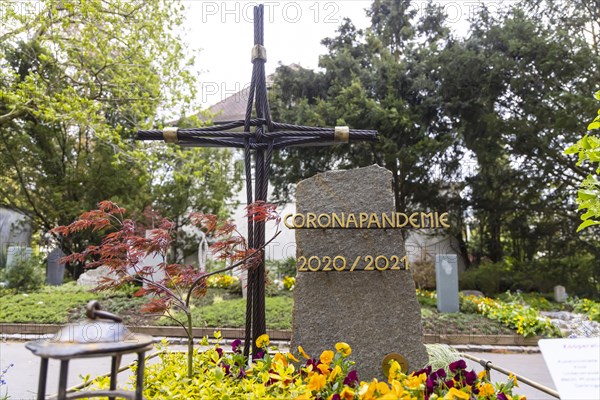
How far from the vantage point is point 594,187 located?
9.70 ft

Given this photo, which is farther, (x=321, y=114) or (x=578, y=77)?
(x=321, y=114)

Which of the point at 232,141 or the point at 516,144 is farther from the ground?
the point at 516,144

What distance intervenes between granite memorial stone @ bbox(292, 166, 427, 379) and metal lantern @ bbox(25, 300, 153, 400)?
1.82 m

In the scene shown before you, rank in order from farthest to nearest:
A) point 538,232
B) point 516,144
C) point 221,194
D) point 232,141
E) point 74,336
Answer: point 221,194 → point 538,232 → point 516,144 → point 232,141 → point 74,336

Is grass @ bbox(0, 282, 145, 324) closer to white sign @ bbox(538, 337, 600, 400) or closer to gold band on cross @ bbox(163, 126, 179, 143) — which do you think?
gold band on cross @ bbox(163, 126, 179, 143)

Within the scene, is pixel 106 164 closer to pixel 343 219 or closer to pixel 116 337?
pixel 343 219

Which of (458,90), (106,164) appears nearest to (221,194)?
(106,164)

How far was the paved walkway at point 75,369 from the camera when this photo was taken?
4.98m

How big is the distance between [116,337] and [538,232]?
589 inches

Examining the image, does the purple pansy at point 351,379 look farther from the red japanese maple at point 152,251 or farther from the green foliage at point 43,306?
the green foliage at point 43,306

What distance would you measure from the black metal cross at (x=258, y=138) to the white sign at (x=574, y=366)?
1.94 m

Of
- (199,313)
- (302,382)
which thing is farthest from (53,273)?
(302,382)

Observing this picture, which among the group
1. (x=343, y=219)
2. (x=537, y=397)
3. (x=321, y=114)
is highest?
(x=321, y=114)

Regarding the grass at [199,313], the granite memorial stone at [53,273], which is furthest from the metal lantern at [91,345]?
the granite memorial stone at [53,273]
